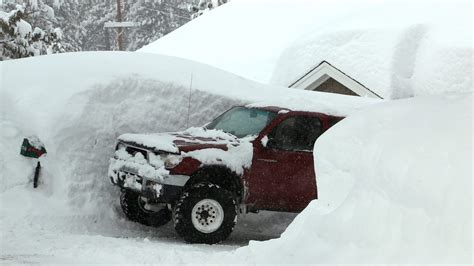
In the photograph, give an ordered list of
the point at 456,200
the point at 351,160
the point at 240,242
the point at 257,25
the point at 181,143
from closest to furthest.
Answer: the point at 456,200 → the point at 351,160 → the point at 181,143 → the point at 240,242 → the point at 257,25

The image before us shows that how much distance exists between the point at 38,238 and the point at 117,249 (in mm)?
1225

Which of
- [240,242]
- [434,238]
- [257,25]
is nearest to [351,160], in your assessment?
[434,238]

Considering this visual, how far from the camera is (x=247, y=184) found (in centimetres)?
859

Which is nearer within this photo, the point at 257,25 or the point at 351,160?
the point at 351,160

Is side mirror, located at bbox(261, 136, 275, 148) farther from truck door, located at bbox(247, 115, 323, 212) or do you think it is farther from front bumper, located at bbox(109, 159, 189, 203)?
front bumper, located at bbox(109, 159, 189, 203)

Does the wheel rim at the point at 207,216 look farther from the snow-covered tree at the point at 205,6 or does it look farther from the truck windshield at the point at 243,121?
the snow-covered tree at the point at 205,6

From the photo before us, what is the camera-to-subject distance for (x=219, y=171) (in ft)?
27.9

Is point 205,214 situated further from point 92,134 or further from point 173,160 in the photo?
point 92,134

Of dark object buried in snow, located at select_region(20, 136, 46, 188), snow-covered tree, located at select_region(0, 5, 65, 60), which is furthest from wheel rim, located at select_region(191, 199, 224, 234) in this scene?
snow-covered tree, located at select_region(0, 5, 65, 60)

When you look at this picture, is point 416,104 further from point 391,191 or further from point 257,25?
point 257,25

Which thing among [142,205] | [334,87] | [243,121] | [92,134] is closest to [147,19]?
[334,87]

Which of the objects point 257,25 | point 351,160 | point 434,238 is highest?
point 257,25

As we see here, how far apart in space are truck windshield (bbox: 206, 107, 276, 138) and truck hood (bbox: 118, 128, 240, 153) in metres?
0.23

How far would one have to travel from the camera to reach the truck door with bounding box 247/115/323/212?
8.67m
